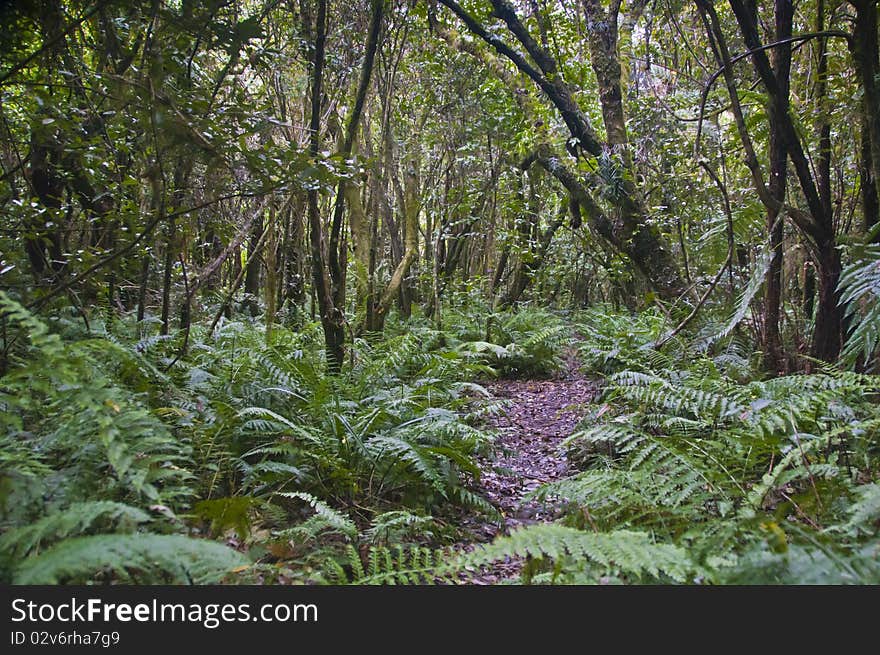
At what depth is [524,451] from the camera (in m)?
4.72

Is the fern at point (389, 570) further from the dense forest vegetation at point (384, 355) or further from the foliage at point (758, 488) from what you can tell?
the foliage at point (758, 488)

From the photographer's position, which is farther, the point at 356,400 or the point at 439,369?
the point at 439,369

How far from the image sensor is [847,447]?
284 cm

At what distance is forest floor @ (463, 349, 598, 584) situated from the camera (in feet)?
10.5

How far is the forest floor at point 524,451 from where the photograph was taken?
3201 mm

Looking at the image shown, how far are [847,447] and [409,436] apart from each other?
2339mm

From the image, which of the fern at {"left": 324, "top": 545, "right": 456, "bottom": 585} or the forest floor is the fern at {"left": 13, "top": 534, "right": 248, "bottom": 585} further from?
the forest floor

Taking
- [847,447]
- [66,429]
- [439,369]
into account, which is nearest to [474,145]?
[439,369]

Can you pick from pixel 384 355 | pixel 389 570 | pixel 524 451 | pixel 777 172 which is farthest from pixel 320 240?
pixel 777 172

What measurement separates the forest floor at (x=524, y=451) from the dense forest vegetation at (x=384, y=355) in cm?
7

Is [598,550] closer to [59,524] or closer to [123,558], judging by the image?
[123,558]

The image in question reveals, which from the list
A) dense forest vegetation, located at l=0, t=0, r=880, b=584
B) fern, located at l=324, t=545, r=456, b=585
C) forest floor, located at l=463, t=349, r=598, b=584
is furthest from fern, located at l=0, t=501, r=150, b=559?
forest floor, located at l=463, t=349, r=598, b=584
